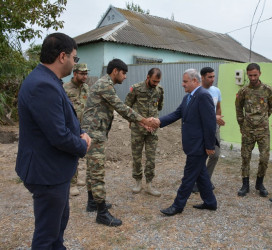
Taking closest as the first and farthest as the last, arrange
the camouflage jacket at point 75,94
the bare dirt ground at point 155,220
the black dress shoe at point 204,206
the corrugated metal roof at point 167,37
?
the bare dirt ground at point 155,220 < the black dress shoe at point 204,206 < the camouflage jacket at point 75,94 < the corrugated metal roof at point 167,37

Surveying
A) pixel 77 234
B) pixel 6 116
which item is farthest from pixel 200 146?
pixel 6 116

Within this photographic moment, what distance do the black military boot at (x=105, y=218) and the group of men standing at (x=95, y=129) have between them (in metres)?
0.01

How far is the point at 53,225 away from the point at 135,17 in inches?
722

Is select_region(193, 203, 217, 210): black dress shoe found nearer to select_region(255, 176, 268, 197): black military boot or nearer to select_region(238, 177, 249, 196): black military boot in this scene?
select_region(238, 177, 249, 196): black military boot

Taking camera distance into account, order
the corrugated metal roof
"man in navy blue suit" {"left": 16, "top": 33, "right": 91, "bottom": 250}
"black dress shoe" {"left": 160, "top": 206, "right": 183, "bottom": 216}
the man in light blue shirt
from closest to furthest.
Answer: "man in navy blue suit" {"left": 16, "top": 33, "right": 91, "bottom": 250}
"black dress shoe" {"left": 160, "top": 206, "right": 183, "bottom": 216}
the man in light blue shirt
the corrugated metal roof

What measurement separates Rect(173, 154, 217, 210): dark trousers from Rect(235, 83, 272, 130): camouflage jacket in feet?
4.11

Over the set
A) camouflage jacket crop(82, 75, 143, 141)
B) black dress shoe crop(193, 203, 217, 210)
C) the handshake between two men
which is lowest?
black dress shoe crop(193, 203, 217, 210)

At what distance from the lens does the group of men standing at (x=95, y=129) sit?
1.96m

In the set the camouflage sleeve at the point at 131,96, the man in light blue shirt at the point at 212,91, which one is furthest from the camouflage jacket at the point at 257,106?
the camouflage sleeve at the point at 131,96

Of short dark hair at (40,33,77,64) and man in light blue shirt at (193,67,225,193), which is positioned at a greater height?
short dark hair at (40,33,77,64)

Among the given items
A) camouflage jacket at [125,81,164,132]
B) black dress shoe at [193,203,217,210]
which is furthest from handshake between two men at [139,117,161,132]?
black dress shoe at [193,203,217,210]

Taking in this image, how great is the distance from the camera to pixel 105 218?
3.59 meters

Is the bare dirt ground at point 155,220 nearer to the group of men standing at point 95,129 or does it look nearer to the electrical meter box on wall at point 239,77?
the group of men standing at point 95,129

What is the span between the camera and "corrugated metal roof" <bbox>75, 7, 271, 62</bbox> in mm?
15438
